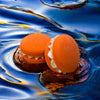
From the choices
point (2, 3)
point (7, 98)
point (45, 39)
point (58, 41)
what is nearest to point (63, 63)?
point (58, 41)

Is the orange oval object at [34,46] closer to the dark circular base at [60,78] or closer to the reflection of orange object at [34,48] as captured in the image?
the reflection of orange object at [34,48]

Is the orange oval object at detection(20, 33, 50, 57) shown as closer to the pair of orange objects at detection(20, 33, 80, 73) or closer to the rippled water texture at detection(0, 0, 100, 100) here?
the pair of orange objects at detection(20, 33, 80, 73)

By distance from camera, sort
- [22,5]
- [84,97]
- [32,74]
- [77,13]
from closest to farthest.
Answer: [84,97]
[32,74]
[77,13]
[22,5]

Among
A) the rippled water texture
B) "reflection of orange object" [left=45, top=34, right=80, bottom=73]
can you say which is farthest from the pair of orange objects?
the rippled water texture

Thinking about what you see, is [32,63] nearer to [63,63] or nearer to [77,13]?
[63,63]

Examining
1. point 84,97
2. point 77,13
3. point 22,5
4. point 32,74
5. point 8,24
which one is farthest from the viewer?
point 22,5

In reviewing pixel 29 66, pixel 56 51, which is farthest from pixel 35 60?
pixel 56 51

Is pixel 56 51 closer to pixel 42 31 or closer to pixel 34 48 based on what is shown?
pixel 34 48

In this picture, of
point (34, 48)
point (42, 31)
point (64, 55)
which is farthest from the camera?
point (42, 31)

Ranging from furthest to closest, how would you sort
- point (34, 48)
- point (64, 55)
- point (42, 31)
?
point (42, 31)
point (34, 48)
point (64, 55)
